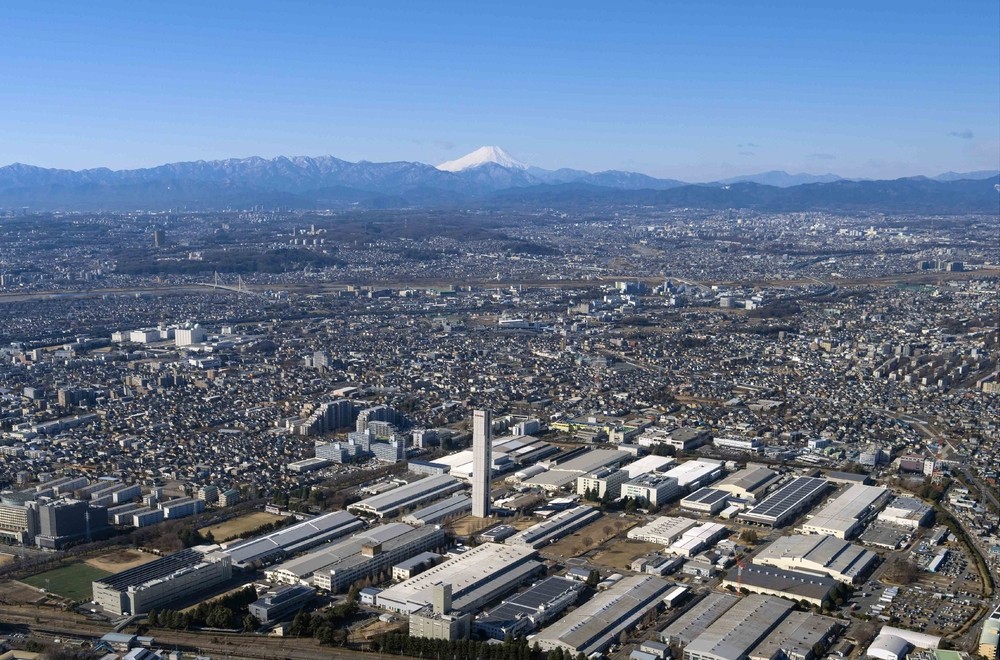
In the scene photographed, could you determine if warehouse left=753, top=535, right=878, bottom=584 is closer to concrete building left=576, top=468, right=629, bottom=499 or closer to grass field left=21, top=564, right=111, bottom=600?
concrete building left=576, top=468, right=629, bottom=499

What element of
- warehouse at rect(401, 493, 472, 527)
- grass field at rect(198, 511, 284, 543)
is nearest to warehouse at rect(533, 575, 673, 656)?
warehouse at rect(401, 493, 472, 527)

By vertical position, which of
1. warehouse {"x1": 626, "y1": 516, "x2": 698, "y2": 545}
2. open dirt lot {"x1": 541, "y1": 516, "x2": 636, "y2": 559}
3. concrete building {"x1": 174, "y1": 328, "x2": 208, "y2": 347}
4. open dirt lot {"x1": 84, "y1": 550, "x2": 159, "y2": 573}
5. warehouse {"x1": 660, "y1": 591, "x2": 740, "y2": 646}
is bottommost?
open dirt lot {"x1": 541, "y1": 516, "x2": 636, "y2": 559}

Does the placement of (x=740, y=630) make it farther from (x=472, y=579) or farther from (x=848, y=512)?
(x=848, y=512)

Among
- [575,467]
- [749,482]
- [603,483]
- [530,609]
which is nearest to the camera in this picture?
[530,609]

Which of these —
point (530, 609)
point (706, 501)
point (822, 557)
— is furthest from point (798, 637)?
point (706, 501)

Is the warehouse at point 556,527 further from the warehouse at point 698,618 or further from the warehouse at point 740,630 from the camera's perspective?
the warehouse at point 740,630

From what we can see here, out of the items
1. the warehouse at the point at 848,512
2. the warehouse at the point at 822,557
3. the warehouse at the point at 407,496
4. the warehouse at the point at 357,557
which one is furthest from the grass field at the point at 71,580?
the warehouse at the point at 848,512
